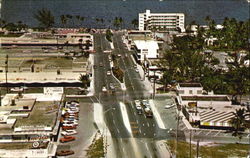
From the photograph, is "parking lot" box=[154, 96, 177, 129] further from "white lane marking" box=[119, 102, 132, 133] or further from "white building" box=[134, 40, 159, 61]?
"white building" box=[134, 40, 159, 61]

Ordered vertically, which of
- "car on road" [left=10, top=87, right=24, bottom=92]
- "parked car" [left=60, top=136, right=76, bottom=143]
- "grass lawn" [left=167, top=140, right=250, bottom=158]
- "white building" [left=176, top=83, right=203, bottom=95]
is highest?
"white building" [left=176, top=83, right=203, bottom=95]

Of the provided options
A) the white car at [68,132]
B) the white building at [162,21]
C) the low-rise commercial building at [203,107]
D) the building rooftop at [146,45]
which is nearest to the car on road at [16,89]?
the white car at [68,132]

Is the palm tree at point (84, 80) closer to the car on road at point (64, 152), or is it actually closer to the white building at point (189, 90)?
the white building at point (189, 90)

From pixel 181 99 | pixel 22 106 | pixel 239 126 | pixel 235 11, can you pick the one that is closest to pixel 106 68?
pixel 181 99

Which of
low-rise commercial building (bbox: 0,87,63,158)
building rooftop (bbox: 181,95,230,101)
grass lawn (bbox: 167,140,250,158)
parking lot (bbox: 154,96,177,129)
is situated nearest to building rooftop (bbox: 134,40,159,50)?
parking lot (bbox: 154,96,177,129)

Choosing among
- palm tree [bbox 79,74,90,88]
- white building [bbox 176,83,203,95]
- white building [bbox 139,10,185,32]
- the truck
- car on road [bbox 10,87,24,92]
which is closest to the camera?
the truck

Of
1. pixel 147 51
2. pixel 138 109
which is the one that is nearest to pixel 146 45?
pixel 147 51

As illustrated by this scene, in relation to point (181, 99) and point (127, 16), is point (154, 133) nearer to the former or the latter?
point (181, 99)
